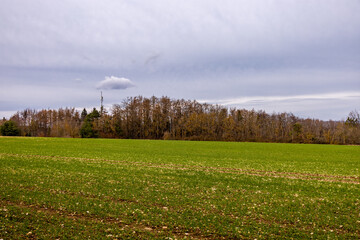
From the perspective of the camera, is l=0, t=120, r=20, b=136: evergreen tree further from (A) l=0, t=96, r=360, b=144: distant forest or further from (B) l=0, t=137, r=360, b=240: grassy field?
(B) l=0, t=137, r=360, b=240: grassy field

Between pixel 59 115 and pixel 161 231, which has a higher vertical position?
pixel 59 115

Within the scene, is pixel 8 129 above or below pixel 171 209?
above

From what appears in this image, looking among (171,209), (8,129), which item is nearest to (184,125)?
(8,129)

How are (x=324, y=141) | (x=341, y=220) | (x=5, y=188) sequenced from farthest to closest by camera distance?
(x=324, y=141), (x=5, y=188), (x=341, y=220)

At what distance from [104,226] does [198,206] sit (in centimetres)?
478

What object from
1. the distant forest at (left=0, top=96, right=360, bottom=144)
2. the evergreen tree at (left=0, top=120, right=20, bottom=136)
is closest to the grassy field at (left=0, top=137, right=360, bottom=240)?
the distant forest at (left=0, top=96, right=360, bottom=144)

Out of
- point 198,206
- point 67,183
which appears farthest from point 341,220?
point 67,183

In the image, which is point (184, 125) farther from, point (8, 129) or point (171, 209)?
point (171, 209)

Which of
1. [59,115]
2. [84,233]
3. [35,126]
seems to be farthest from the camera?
[59,115]

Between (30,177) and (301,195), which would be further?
(30,177)

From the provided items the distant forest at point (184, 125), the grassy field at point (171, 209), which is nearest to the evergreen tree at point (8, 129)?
the distant forest at point (184, 125)

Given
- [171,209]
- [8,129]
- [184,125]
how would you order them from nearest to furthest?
[171,209]
[8,129]
[184,125]

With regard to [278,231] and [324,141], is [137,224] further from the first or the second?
[324,141]

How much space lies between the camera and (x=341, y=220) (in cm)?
1091
